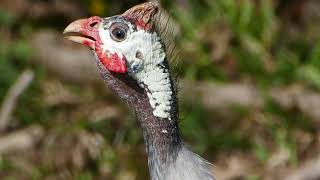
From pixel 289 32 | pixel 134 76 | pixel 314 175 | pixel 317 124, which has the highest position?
Answer: pixel 289 32

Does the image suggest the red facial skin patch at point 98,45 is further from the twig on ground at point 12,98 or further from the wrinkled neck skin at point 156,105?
the twig on ground at point 12,98

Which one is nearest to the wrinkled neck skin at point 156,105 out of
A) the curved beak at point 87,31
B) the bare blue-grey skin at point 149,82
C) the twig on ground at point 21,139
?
the bare blue-grey skin at point 149,82

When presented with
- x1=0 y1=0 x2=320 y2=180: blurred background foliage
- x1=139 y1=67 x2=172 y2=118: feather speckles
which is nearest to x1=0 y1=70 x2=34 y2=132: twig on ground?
x1=0 y1=0 x2=320 y2=180: blurred background foliage

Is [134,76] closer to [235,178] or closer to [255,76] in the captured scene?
[235,178]

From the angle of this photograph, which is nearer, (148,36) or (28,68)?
(148,36)

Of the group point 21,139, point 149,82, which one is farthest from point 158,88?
point 21,139

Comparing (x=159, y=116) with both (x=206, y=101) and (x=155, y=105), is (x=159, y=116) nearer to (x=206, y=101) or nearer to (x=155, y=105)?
(x=155, y=105)

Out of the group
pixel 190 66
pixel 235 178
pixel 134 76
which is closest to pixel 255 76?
pixel 190 66
